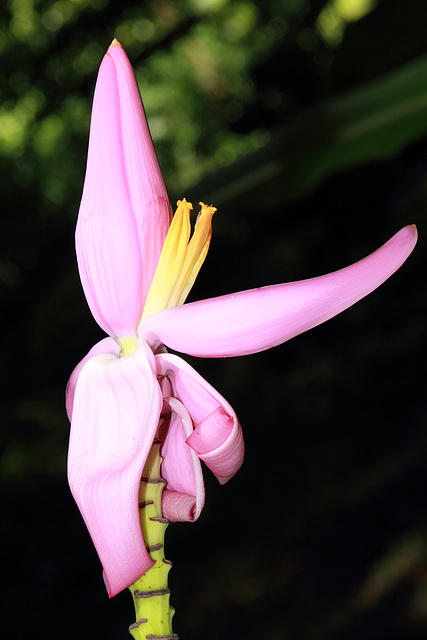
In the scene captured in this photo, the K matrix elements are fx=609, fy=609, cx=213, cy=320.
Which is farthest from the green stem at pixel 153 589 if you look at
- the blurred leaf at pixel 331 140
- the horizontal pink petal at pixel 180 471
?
the blurred leaf at pixel 331 140

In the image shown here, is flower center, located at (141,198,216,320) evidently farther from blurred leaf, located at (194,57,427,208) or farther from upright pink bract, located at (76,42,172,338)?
blurred leaf, located at (194,57,427,208)

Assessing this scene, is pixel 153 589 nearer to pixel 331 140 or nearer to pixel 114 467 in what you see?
pixel 114 467

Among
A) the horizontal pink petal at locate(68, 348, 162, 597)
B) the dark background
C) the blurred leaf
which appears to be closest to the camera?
the horizontal pink petal at locate(68, 348, 162, 597)

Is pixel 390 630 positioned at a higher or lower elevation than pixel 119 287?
lower

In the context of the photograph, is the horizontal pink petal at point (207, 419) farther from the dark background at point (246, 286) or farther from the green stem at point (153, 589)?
the dark background at point (246, 286)

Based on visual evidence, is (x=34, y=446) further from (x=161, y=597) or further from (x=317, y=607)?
(x=161, y=597)

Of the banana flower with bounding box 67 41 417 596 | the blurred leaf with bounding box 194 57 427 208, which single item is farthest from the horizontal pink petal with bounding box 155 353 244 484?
the blurred leaf with bounding box 194 57 427 208

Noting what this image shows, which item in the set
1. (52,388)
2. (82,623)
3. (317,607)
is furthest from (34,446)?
(317,607)
